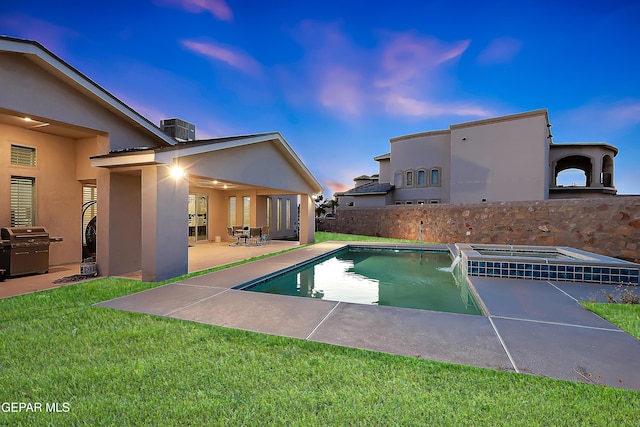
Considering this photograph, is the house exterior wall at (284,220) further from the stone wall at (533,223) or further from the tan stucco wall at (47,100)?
the tan stucco wall at (47,100)

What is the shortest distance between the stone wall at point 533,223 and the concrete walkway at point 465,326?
803cm

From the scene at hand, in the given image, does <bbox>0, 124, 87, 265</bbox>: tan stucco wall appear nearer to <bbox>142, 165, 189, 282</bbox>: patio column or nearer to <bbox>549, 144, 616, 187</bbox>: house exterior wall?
<bbox>142, 165, 189, 282</bbox>: patio column

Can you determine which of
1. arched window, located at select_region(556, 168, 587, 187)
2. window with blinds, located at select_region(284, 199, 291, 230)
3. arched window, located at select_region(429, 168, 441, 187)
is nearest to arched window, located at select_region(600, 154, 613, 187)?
arched window, located at select_region(556, 168, 587, 187)

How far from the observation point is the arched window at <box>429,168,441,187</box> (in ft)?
85.0

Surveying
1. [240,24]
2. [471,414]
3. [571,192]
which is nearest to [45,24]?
[240,24]

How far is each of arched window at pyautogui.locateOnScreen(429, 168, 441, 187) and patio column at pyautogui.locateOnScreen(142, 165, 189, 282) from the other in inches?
926

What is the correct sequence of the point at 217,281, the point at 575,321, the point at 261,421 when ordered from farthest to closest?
the point at 217,281, the point at 575,321, the point at 261,421

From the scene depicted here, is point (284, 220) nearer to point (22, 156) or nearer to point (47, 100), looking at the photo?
point (22, 156)

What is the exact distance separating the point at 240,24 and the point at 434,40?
12.2 metres

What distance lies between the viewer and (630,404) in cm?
249

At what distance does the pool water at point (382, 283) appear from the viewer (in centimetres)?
658

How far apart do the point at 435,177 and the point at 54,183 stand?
25.8m

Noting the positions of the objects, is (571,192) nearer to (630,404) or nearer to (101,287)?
(630,404)

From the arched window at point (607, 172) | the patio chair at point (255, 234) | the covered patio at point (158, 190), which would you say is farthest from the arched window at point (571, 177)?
the covered patio at point (158, 190)
